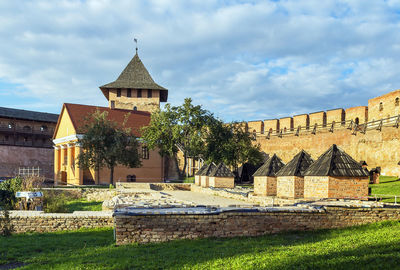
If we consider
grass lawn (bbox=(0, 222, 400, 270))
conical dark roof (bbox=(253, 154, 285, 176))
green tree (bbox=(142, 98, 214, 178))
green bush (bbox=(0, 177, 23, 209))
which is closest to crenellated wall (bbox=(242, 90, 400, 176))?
green tree (bbox=(142, 98, 214, 178))

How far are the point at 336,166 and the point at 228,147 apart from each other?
67.6 ft

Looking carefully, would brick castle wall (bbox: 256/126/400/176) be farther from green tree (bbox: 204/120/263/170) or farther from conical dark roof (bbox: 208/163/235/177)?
conical dark roof (bbox: 208/163/235/177)

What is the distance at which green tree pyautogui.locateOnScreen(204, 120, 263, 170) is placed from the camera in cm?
3161

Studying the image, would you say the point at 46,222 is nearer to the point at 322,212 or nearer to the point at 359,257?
the point at 322,212

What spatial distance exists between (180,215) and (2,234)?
573 centimetres

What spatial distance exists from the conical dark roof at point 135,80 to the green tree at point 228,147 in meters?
12.3

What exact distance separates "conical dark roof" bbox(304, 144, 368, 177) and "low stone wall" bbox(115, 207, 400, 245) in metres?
2.38

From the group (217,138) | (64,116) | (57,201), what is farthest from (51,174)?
(57,201)

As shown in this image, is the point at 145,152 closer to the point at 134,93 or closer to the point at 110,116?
the point at 110,116

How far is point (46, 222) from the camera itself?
37.4 feet

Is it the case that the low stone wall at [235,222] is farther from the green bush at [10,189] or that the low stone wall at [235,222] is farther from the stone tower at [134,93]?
the stone tower at [134,93]

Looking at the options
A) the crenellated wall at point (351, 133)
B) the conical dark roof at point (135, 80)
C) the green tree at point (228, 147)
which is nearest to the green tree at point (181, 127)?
the green tree at point (228, 147)

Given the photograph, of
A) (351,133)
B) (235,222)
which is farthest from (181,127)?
(235,222)

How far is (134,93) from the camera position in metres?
42.3
